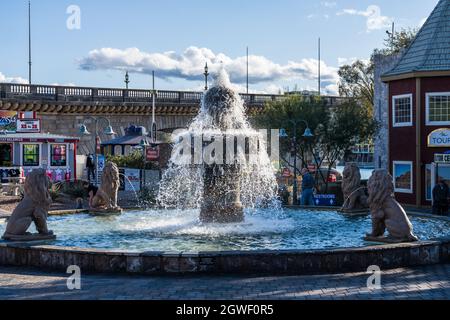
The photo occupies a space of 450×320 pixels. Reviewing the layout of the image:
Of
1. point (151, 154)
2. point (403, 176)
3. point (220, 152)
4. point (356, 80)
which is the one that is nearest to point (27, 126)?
point (151, 154)

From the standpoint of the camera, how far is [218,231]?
15164 mm

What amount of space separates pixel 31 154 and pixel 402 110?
2093 cm

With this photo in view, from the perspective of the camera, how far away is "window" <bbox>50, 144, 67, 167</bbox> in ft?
126

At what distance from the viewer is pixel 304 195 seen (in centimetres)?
2423

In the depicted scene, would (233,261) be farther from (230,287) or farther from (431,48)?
(431,48)

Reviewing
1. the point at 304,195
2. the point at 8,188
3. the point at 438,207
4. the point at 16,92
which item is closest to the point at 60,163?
the point at 8,188

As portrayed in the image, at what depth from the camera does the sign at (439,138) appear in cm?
3017

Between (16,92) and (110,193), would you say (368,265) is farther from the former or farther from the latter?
(16,92)

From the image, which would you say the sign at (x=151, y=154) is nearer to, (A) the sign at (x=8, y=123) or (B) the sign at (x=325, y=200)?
(A) the sign at (x=8, y=123)

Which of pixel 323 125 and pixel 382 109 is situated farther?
pixel 382 109

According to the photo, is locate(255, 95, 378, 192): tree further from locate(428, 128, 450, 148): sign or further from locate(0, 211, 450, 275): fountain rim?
locate(0, 211, 450, 275): fountain rim

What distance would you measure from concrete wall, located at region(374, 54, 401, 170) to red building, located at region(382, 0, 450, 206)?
29.2 ft

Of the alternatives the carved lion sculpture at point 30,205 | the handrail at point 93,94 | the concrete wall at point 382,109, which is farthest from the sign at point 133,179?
the carved lion sculpture at point 30,205

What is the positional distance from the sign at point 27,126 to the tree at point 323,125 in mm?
13927
